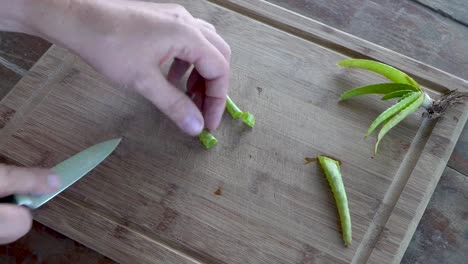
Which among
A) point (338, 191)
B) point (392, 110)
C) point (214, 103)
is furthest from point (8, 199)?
point (392, 110)

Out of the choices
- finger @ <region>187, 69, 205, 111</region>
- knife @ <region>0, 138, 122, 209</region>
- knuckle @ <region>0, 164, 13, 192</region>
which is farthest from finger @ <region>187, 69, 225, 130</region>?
knuckle @ <region>0, 164, 13, 192</region>

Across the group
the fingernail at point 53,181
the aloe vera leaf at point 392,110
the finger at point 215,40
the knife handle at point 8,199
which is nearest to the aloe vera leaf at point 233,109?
the finger at point 215,40

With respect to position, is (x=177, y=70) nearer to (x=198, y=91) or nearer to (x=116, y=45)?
(x=198, y=91)

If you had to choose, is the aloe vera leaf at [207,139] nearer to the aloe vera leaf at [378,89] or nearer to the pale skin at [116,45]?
the pale skin at [116,45]

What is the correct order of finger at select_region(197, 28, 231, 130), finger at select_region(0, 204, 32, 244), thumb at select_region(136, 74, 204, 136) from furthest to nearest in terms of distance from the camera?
finger at select_region(197, 28, 231, 130) → thumb at select_region(136, 74, 204, 136) → finger at select_region(0, 204, 32, 244)

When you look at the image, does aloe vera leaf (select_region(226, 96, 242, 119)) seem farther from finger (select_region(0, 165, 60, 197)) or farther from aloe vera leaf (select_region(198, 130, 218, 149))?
finger (select_region(0, 165, 60, 197))

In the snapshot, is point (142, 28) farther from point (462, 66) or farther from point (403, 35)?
point (462, 66)
